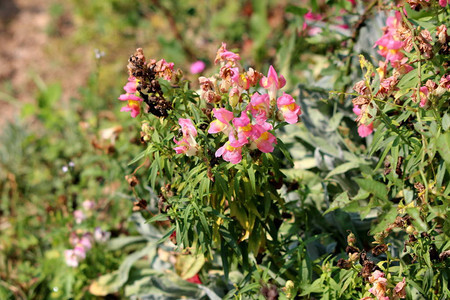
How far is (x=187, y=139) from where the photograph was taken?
63.4 inches

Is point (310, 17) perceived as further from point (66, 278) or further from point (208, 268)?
point (66, 278)

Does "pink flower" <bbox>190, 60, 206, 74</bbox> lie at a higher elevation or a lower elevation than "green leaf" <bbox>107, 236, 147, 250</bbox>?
higher

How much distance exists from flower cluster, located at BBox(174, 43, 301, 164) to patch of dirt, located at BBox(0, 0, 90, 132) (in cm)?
303

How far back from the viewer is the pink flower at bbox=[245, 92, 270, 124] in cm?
159

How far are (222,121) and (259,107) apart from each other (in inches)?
5.6

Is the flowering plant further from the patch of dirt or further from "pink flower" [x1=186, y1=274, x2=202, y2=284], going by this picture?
the patch of dirt

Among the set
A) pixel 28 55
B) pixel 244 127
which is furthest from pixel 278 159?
pixel 28 55

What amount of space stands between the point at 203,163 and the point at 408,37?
814 mm

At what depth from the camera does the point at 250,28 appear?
15.0 ft

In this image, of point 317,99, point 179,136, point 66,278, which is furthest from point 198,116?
point 66,278

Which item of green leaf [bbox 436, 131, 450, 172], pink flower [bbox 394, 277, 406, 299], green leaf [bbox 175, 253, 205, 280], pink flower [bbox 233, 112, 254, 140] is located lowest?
pink flower [bbox 394, 277, 406, 299]

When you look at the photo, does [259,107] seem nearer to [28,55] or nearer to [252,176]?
[252,176]

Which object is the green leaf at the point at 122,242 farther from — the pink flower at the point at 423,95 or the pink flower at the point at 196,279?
the pink flower at the point at 423,95

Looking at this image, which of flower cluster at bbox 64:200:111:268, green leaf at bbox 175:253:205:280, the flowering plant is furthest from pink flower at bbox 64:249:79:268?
the flowering plant
